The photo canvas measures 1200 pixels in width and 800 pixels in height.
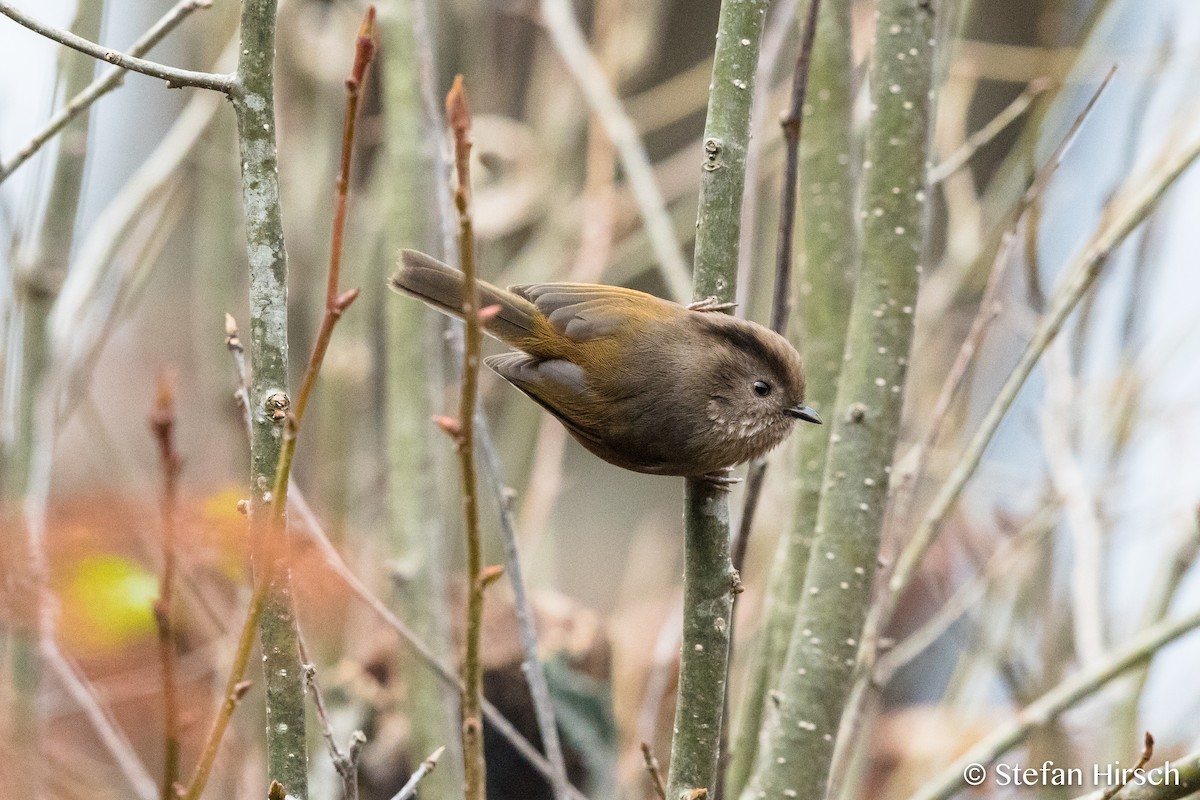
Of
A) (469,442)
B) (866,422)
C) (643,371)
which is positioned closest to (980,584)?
(866,422)

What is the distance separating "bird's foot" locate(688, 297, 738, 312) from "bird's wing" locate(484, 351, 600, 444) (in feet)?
1.59

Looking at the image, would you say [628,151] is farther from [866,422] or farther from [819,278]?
[866,422]

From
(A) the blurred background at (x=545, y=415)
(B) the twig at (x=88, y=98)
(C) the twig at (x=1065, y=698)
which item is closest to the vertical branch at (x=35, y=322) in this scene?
(A) the blurred background at (x=545, y=415)

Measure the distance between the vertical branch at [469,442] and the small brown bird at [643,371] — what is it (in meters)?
1.09

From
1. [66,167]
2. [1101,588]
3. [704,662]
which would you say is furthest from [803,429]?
[66,167]

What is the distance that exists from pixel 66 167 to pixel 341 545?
4.90ft

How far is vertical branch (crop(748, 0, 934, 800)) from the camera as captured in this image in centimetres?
194

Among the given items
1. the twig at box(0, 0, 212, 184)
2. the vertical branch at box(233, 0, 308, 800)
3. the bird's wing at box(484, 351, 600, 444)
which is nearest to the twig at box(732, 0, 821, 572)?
the bird's wing at box(484, 351, 600, 444)

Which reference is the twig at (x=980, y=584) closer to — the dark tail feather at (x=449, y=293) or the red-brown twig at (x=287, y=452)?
the dark tail feather at (x=449, y=293)

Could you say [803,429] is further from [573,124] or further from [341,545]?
[573,124]

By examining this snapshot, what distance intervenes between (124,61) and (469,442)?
772mm

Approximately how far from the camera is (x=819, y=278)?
2.44 meters

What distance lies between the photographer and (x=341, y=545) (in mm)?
3623

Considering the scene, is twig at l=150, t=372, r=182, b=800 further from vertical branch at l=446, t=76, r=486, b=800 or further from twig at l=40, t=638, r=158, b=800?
twig at l=40, t=638, r=158, b=800
